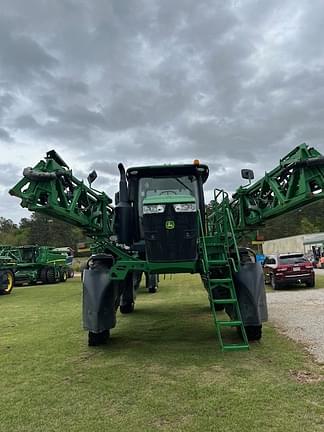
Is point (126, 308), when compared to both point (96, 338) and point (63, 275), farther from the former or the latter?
point (63, 275)

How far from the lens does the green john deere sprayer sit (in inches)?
260

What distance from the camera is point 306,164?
258 inches

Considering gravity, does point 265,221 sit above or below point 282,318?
above

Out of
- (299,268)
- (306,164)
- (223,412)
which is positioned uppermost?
(306,164)

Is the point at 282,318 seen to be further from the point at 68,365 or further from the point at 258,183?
the point at 68,365

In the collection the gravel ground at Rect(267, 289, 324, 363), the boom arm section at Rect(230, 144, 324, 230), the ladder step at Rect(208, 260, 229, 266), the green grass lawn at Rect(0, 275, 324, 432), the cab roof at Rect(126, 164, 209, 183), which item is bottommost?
the green grass lawn at Rect(0, 275, 324, 432)

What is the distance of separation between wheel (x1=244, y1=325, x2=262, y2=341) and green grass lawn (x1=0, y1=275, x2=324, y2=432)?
171 millimetres

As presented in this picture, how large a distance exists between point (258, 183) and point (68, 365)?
4.37m

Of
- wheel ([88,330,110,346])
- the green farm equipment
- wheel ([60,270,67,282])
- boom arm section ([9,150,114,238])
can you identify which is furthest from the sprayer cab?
wheel ([60,270,67,282])

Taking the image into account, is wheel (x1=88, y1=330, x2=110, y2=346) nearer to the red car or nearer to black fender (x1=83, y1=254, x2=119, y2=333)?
black fender (x1=83, y1=254, x2=119, y2=333)

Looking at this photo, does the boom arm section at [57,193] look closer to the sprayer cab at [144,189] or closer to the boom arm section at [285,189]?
the sprayer cab at [144,189]

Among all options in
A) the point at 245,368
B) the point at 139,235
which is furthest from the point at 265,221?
the point at 245,368

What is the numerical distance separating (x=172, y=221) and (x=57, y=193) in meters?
1.95

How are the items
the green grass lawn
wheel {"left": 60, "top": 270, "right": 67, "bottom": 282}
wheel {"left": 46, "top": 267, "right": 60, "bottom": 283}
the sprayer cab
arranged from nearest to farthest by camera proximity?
the green grass lawn < the sprayer cab < wheel {"left": 46, "top": 267, "right": 60, "bottom": 283} < wheel {"left": 60, "top": 270, "right": 67, "bottom": 282}
